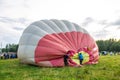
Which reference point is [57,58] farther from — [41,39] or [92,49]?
[92,49]

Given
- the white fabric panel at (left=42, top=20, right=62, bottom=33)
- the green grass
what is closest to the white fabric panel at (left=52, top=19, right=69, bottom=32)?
the white fabric panel at (left=42, top=20, right=62, bottom=33)

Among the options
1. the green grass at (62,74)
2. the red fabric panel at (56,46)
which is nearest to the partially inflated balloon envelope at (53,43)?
the red fabric panel at (56,46)

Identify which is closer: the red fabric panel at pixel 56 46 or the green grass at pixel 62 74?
the green grass at pixel 62 74

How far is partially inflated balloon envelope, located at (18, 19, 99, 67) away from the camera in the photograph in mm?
14508

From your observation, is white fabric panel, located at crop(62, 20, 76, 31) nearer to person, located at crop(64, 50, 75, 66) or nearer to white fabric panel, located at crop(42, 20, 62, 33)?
white fabric panel, located at crop(42, 20, 62, 33)

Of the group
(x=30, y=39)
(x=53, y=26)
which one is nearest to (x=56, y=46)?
(x=53, y=26)

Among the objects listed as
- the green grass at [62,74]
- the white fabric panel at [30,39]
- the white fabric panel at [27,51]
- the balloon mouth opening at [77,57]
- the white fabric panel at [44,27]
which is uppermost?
→ the white fabric panel at [44,27]

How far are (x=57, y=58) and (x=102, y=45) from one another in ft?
321

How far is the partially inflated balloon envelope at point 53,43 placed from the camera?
14508mm

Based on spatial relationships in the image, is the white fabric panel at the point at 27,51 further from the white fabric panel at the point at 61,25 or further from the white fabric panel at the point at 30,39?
the white fabric panel at the point at 61,25

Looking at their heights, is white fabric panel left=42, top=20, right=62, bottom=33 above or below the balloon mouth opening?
above

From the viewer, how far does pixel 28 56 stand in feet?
48.9

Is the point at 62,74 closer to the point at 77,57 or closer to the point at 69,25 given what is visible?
the point at 77,57

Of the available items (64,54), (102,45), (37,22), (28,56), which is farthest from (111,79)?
(102,45)
